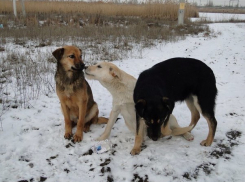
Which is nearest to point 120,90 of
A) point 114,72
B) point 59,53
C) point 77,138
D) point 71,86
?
point 114,72

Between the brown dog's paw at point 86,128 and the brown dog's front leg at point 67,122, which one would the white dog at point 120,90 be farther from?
the brown dog's front leg at point 67,122

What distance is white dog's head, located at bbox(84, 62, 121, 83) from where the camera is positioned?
365 cm

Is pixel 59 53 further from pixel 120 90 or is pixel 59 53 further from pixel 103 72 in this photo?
pixel 120 90

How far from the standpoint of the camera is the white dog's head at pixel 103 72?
3.65 metres

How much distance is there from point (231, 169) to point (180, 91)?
1310 mm

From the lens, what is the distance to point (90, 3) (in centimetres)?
2200

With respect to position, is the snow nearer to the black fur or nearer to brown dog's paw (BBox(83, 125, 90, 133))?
brown dog's paw (BBox(83, 125, 90, 133))

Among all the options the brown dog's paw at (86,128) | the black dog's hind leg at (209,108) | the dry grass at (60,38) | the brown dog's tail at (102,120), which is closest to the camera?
the black dog's hind leg at (209,108)

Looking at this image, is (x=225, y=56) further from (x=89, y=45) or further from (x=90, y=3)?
(x=90, y=3)

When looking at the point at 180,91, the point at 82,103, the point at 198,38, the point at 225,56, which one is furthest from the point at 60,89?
the point at 198,38

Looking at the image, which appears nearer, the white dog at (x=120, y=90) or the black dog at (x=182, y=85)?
the black dog at (x=182, y=85)

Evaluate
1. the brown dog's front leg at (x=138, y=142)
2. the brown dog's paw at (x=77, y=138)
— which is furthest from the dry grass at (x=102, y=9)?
the brown dog's front leg at (x=138, y=142)

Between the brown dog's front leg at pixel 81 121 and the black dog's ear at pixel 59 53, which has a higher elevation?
the black dog's ear at pixel 59 53

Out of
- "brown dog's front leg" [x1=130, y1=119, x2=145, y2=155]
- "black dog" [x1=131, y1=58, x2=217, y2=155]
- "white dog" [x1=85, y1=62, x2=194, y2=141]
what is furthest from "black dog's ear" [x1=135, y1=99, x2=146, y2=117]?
"white dog" [x1=85, y1=62, x2=194, y2=141]
